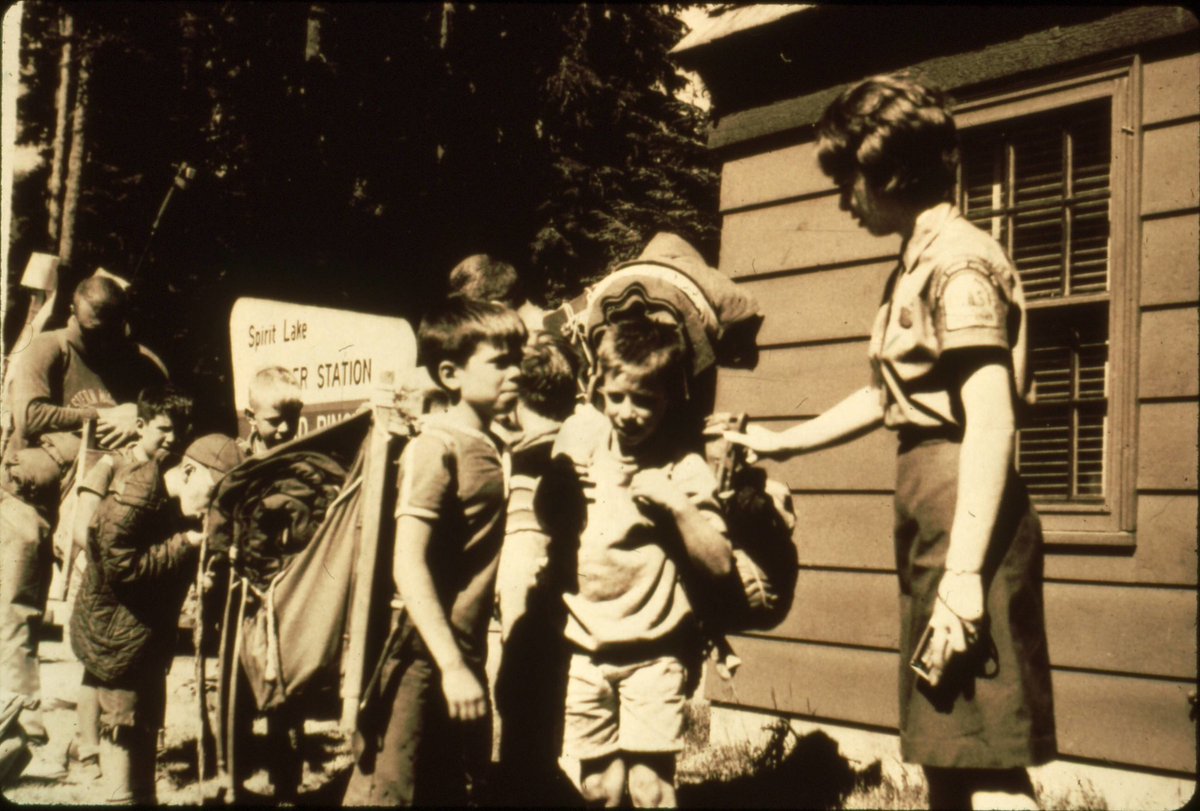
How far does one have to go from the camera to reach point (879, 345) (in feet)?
8.98

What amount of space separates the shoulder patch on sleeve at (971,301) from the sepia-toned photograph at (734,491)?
1 cm

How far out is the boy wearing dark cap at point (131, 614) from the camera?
405cm

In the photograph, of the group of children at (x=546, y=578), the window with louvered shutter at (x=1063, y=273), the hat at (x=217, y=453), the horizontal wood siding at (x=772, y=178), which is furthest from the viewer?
the horizontal wood siding at (x=772, y=178)

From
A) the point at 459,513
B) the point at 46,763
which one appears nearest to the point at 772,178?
the point at 459,513

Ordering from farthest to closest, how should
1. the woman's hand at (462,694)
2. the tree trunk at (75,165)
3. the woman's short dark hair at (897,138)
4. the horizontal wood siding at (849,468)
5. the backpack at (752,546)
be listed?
1. the tree trunk at (75,165)
2. the horizontal wood siding at (849,468)
3. the backpack at (752,546)
4. the woman's hand at (462,694)
5. the woman's short dark hair at (897,138)

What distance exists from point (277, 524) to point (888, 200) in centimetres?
198

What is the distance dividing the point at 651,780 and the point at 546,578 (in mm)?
645

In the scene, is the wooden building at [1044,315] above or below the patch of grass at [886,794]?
above

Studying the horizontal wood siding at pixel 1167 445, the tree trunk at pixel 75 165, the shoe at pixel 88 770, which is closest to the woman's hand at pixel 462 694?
the shoe at pixel 88 770

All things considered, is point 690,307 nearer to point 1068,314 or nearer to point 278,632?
point 278,632

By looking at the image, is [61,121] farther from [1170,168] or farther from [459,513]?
[1170,168]

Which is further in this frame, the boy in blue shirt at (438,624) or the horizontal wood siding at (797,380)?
the horizontal wood siding at (797,380)

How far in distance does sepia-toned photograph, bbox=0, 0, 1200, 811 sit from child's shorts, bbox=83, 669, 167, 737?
17mm

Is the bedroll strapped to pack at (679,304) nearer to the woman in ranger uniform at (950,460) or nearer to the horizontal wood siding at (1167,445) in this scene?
the woman in ranger uniform at (950,460)
